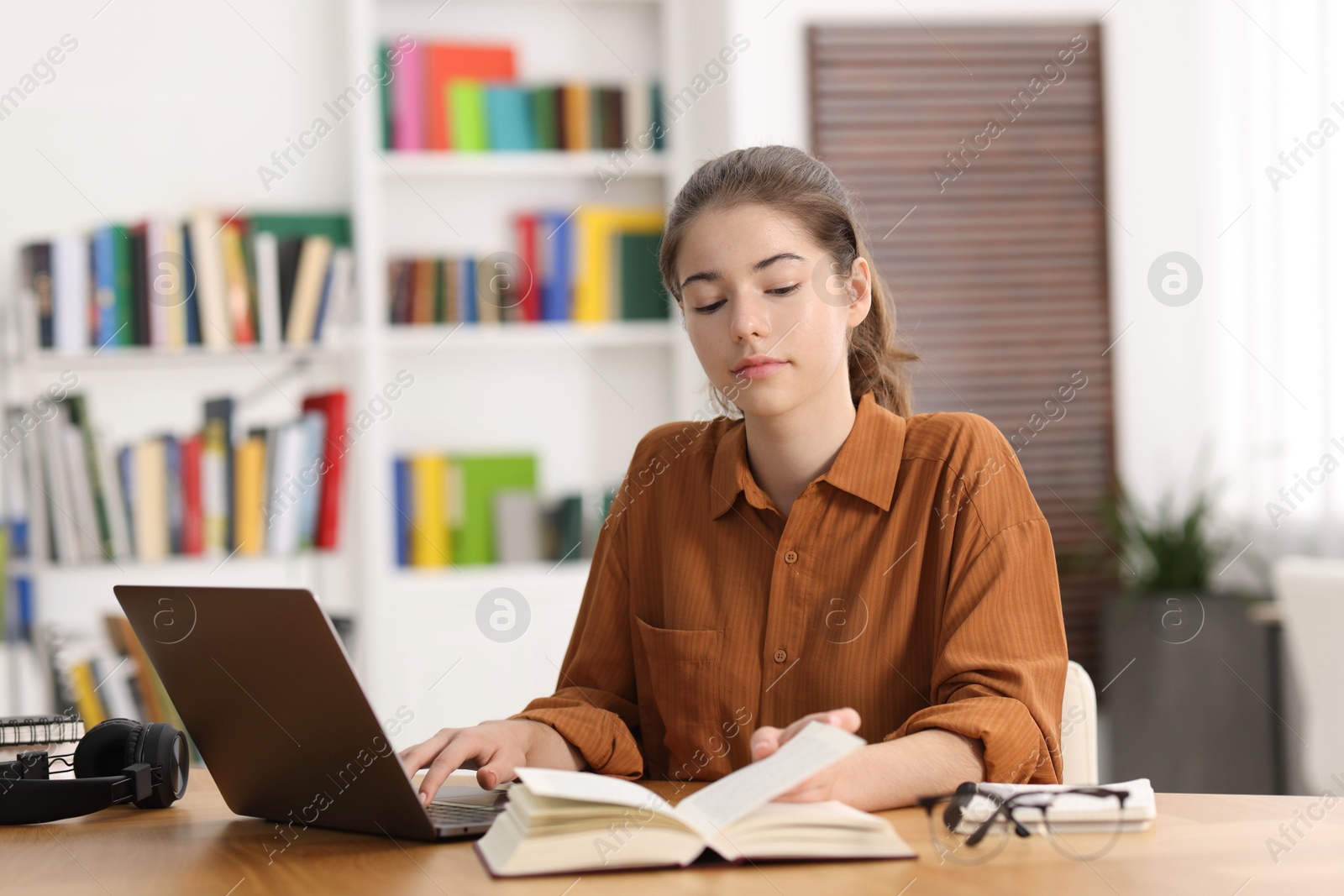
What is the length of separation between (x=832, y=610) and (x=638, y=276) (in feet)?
6.81

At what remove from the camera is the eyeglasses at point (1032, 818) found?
0.98 meters

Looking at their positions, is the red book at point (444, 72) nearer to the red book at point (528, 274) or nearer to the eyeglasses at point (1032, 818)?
the red book at point (528, 274)

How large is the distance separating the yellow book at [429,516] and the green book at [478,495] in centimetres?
3

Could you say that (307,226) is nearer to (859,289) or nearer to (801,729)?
(859,289)

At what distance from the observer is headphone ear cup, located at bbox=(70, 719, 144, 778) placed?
127 centimetres

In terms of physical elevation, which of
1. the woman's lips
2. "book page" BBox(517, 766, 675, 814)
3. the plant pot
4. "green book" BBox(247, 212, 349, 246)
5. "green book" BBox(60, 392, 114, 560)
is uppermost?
"green book" BBox(247, 212, 349, 246)

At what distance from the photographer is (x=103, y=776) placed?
4.11 ft

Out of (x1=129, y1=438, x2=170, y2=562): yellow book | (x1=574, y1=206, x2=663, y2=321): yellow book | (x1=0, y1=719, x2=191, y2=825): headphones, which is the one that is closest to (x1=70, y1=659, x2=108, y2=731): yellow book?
(x1=129, y1=438, x2=170, y2=562): yellow book

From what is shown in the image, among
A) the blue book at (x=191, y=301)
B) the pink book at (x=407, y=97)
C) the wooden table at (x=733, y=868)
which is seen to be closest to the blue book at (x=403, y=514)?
the blue book at (x=191, y=301)

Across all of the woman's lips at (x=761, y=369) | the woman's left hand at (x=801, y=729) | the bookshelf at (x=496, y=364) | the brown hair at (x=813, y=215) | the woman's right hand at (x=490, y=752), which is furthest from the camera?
the bookshelf at (x=496, y=364)

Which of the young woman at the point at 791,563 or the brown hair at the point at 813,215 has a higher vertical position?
the brown hair at the point at 813,215

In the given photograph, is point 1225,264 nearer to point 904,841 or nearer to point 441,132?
point 441,132

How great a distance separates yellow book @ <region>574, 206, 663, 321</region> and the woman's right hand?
6.84 ft

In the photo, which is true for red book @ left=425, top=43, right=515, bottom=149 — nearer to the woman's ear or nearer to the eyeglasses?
the woman's ear
